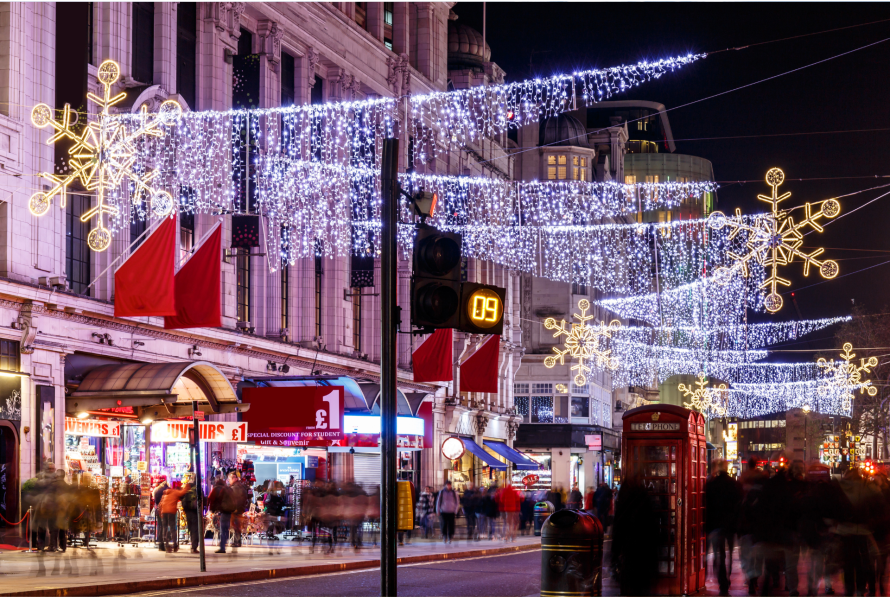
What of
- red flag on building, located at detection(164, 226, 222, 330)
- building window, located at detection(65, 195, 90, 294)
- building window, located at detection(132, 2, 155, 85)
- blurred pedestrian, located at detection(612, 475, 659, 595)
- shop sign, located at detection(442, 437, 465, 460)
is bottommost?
shop sign, located at detection(442, 437, 465, 460)

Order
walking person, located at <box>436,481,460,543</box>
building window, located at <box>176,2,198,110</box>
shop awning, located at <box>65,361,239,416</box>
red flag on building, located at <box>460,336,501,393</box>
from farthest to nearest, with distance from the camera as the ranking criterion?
1. red flag on building, located at <box>460,336,501,393</box>
2. walking person, located at <box>436,481,460,543</box>
3. building window, located at <box>176,2,198,110</box>
4. shop awning, located at <box>65,361,239,416</box>

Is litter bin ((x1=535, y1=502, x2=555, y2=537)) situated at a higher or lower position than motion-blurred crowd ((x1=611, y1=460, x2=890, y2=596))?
lower

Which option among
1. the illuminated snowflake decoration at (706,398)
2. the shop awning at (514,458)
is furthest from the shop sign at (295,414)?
the illuminated snowflake decoration at (706,398)

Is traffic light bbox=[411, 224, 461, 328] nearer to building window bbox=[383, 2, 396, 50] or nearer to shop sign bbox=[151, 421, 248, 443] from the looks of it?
shop sign bbox=[151, 421, 248, 443]

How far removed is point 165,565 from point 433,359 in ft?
60.4

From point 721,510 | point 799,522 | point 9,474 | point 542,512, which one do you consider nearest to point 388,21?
point 542,512

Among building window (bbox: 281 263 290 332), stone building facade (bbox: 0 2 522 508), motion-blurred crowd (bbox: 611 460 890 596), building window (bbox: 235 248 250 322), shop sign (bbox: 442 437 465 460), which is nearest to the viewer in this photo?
motion-blurred crowd (bbox: 611 460 890 596)

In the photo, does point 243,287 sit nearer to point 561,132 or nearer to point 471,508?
point 471,508

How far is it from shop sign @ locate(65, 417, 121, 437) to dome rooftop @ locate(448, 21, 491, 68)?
3507 cm

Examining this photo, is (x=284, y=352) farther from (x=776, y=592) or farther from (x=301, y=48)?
(x=776, y=592)

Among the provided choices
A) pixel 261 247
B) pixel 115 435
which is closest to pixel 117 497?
pixel 115 435

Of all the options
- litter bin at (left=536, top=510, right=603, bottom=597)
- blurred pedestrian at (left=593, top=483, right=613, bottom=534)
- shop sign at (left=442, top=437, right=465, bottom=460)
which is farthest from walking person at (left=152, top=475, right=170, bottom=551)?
shop sign at (left=442, top=437, right=465, bottom=460)

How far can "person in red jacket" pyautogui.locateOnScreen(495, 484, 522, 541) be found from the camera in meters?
38.2

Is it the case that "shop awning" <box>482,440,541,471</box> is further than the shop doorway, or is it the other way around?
"shop awning" <box>482,440,541,471</box>
